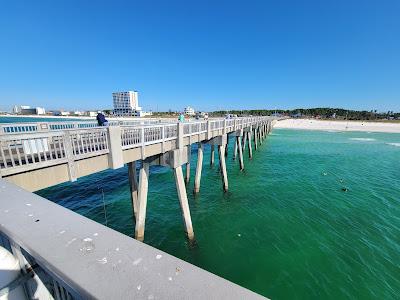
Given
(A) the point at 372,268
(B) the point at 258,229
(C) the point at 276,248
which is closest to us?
(A) the point at 372,268

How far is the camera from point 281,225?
10062 mm

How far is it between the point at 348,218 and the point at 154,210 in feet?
34.2

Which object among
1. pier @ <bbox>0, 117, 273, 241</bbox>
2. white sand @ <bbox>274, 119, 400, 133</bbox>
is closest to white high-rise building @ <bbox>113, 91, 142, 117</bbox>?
white sand @ <bbox>274, 119, 400, 133</bbox>

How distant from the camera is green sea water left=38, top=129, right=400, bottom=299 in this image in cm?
700

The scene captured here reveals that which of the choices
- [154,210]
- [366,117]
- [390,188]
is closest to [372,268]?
[154,210]

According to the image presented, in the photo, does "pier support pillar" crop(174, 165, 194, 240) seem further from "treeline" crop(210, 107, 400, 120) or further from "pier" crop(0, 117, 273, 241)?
"treeline" crop(210, 107, 400, 120)

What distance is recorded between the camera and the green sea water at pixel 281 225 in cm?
700

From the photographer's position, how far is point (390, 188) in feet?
49.6

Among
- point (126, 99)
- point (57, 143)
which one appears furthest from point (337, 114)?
point (57, 143)

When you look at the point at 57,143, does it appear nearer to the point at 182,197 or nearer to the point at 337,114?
the point at 182,197

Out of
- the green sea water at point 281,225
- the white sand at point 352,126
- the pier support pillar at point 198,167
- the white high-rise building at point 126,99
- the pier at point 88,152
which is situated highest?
the white high-rise building at point 126,99

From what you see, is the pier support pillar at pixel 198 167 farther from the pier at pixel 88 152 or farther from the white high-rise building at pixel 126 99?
the white high-rise building at pixel 126 99

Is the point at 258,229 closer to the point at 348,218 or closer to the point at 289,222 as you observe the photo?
the point at 289,222

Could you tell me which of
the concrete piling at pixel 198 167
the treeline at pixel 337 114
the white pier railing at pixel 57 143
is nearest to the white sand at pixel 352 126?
the treeline at pixel 337 114
